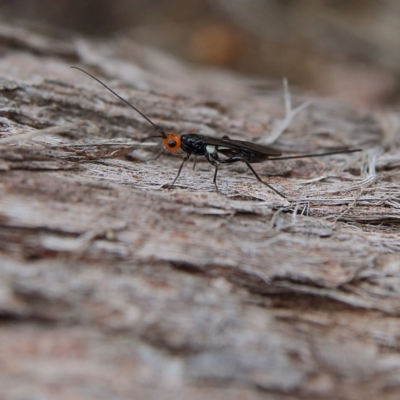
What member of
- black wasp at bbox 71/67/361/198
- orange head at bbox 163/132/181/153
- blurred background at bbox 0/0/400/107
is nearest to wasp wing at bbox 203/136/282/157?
black wasp at bbox 71/67/361/198

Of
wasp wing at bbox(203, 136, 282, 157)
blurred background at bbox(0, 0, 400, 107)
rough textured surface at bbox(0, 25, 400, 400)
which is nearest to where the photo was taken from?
rough textured surface at bbox(0, 25, 400, 400)

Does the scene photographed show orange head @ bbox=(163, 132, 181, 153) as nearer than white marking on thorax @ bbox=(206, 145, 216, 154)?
Yes

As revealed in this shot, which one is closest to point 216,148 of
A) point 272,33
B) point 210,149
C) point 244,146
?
point 210,149

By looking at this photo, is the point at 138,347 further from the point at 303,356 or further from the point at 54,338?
the point at 303,356

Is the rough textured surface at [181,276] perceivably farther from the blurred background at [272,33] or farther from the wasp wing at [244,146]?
the blurred background at [272,33]

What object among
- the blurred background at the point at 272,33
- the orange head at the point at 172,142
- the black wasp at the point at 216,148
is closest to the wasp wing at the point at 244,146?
the black wasp at the point at 216,148

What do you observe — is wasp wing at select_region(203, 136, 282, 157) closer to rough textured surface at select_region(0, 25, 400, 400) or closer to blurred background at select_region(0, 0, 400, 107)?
rough textured surface at select_region(0, 25, 400, 400)

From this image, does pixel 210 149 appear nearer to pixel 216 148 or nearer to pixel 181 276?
pixel 216 148
